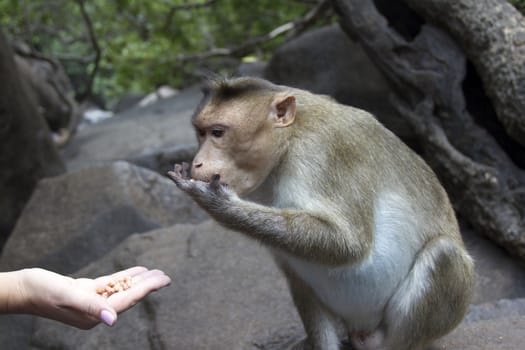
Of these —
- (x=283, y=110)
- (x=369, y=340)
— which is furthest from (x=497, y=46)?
(x=369, y=340)

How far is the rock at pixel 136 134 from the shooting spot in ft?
32.7

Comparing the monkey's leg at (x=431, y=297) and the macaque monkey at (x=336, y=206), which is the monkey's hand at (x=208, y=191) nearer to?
the macaque monkey at (x=336, y=206)

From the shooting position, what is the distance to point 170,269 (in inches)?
222

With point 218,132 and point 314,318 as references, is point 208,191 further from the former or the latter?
point 314,318

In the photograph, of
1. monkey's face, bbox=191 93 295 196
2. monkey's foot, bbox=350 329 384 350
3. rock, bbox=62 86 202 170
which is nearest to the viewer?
monkey's face, bbox=191 93 295 196

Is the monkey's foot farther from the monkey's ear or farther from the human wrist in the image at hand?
the human wrist

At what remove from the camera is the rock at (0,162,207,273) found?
675cm

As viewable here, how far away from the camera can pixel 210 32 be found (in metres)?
13.5

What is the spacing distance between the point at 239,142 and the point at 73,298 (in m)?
1.20

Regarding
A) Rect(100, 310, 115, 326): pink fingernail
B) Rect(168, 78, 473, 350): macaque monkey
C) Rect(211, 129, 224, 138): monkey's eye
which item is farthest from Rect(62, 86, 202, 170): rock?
Rect(100, 310, 115, 326): pink fingernail

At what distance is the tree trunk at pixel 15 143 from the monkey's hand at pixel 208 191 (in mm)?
5493

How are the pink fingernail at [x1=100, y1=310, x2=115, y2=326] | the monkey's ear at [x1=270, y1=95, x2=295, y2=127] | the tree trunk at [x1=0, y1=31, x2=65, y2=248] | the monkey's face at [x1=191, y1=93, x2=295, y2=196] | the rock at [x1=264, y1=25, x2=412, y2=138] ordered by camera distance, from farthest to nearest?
the tree trunk at [x1=0, y1=31, x2=65, y2=248] < the rock at [x1=264, y1=25, x2=412, y2=138] < the monkey's ear at [x1=270, y1=95, x2=295, y2=127] < the monkey's face at [x1=191, y1=93, x2=295, y2=196] < the pink fingernail at [x1=100, y1=310, x2=115, y2=326]

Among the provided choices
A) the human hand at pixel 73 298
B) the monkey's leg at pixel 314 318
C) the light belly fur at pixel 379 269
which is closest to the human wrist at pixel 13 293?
the human hand at pixel 73 298

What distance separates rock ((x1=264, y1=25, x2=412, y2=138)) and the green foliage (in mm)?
2198
